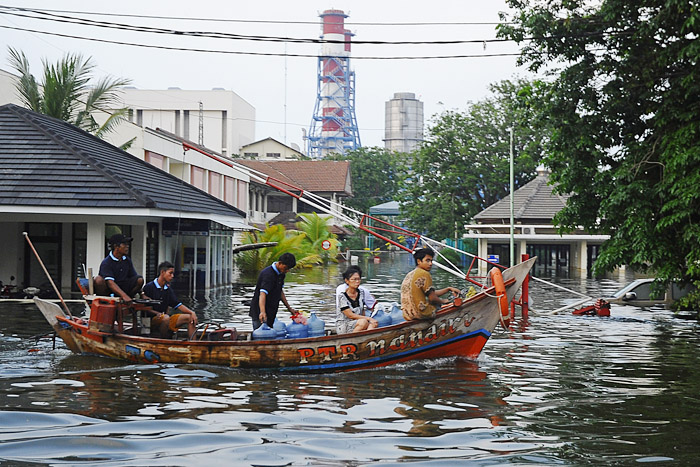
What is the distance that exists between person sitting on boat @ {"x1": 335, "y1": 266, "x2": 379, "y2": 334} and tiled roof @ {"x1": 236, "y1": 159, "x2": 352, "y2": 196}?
57.9 m

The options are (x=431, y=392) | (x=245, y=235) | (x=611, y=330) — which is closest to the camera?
(x=431, y=392)

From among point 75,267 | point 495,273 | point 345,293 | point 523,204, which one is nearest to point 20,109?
point 75,267

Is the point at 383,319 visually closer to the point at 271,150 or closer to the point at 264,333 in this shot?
the point at 264,333

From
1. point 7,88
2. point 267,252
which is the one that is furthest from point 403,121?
point 7,88

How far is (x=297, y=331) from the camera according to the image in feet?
44.0

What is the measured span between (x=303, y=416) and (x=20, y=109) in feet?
70.9

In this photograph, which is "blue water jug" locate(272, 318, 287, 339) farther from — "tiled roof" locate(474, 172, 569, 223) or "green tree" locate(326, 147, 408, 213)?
"green tree" locate(326, 147, 408, 213)

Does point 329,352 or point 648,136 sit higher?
point 648,136

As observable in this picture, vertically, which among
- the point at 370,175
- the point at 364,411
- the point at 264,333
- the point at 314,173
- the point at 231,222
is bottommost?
the point at 364,411

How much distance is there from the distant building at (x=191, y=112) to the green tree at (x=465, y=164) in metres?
29.3

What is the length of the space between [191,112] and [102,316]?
232 ft

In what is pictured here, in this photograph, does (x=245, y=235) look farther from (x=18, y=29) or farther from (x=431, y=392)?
(x=431, y=392)

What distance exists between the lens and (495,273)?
13008 mm

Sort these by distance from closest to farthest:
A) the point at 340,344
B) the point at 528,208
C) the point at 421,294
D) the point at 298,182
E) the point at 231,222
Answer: the point at 340,344, the point at 421,294, the point at 231,222, the point at 528,208, the point at 298,182
